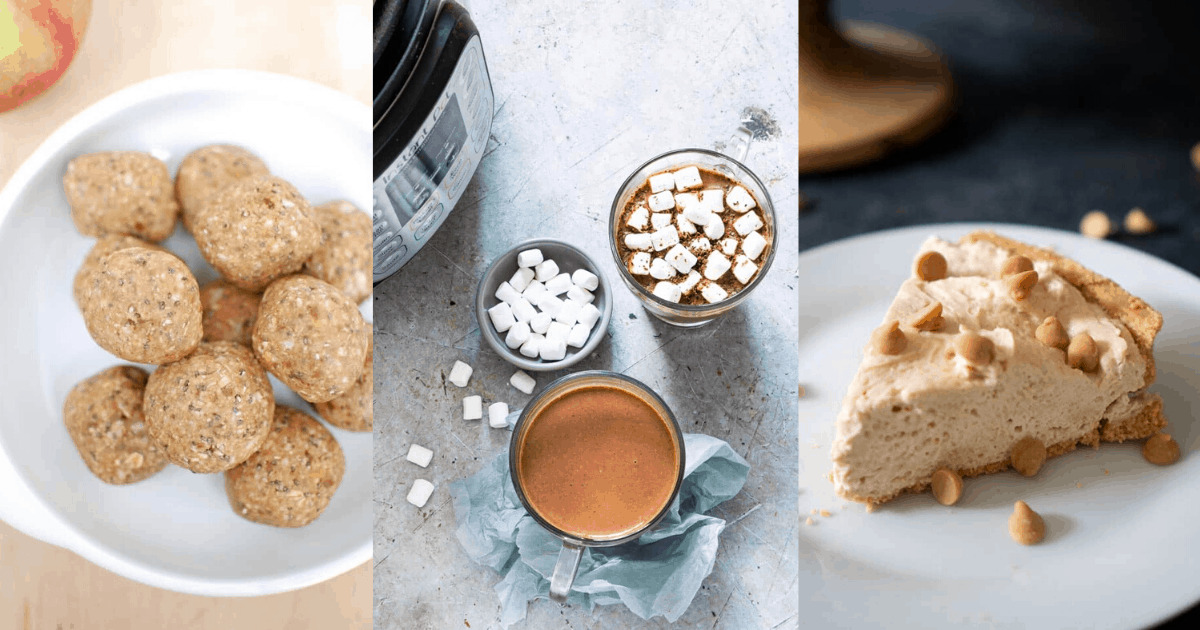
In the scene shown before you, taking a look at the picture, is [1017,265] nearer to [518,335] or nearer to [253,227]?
[518,335]

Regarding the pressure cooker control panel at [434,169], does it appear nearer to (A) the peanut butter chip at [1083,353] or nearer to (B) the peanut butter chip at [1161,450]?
(A) the peanut butter chip at [1083,353]

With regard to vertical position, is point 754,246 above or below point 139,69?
below

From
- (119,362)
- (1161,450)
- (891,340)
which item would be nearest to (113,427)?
(119,362)

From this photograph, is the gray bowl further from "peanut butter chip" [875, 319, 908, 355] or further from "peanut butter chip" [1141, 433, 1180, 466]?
"peanut butter chip" [1141, 433, 1180, 466]

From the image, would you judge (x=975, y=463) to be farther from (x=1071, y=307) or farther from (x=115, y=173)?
(x=115, y=173)

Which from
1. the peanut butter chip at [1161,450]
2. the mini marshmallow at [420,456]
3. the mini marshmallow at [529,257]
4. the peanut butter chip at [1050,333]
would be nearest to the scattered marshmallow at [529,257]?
the mini marshmallow at [529,257]
